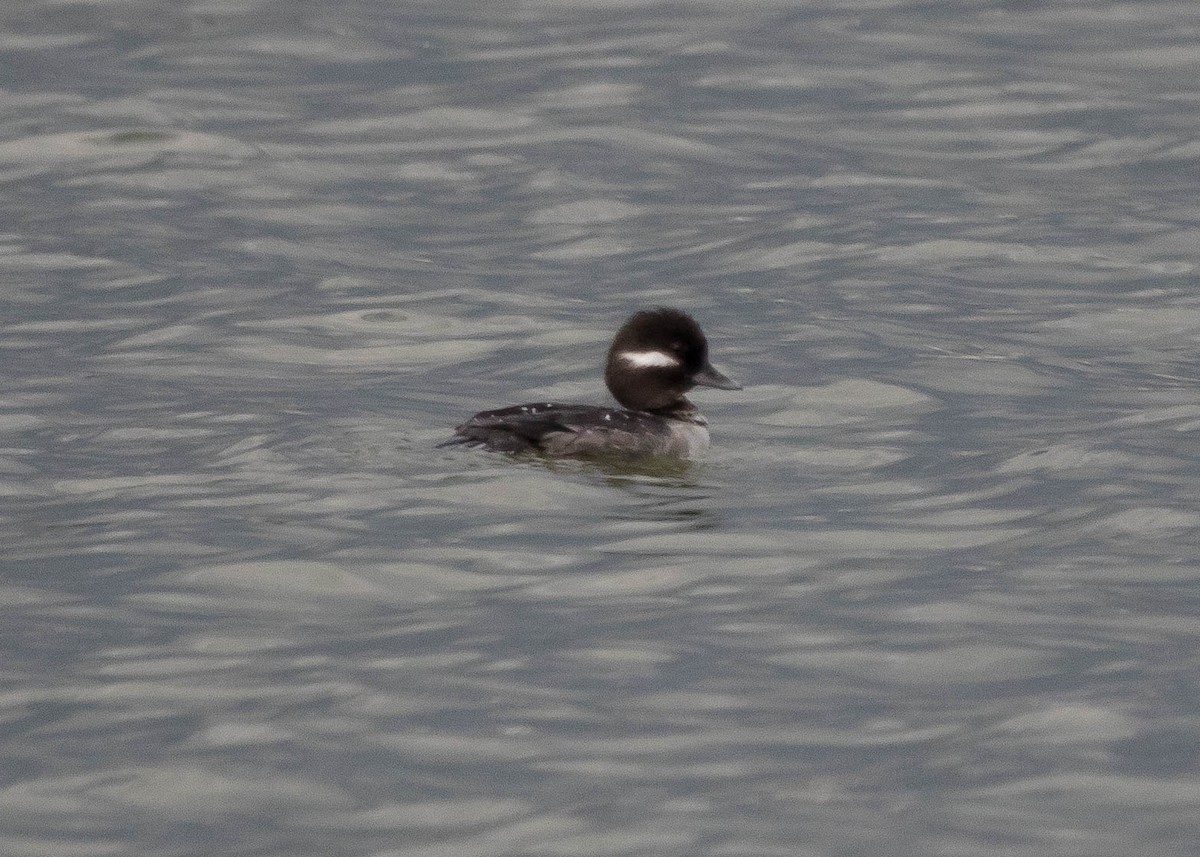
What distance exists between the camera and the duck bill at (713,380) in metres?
11.7

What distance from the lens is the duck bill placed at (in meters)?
11.7

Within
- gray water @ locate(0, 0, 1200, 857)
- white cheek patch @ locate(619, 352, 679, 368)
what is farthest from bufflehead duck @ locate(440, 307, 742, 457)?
gray water @ locate(0, 0, 1200, 857)

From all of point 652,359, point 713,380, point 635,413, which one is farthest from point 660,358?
point 635,413

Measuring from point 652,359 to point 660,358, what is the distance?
4cm

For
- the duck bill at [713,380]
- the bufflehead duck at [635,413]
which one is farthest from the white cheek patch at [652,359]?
the duck bill at [713,380]

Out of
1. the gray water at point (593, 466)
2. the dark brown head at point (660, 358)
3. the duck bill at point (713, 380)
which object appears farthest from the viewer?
the duck bill at point (713, 380)

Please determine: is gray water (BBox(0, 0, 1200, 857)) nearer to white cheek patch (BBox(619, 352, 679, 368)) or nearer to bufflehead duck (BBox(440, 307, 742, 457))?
bufflehead duck (BBox(440, 307, 742, 457))

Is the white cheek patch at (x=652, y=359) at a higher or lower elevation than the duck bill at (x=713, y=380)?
higher

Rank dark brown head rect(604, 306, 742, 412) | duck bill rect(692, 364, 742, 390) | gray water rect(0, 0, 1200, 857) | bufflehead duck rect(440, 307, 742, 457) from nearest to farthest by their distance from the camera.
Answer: gray water rect(0, 0, 1200, 857), bufflehead duck rect(440, 307, 742, 457), dark brown head rect(604, 306, 742, 412), duck bill rect(692, 364, 742, 390)

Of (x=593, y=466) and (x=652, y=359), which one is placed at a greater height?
(x=652, y=359)

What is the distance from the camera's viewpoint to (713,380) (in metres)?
11.8

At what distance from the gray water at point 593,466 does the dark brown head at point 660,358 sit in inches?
16.4

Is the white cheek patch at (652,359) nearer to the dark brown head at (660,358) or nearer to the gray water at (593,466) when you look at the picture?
the dark brown head at (660,358)

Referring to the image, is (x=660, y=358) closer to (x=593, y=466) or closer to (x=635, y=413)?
(x=635, y=413)
